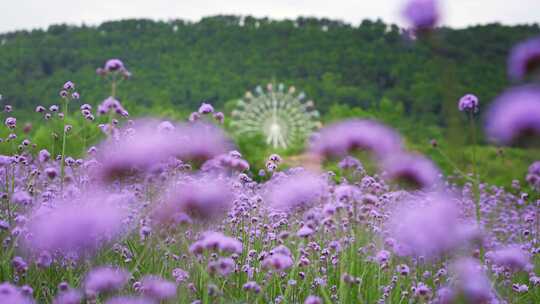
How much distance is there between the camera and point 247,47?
253 ft

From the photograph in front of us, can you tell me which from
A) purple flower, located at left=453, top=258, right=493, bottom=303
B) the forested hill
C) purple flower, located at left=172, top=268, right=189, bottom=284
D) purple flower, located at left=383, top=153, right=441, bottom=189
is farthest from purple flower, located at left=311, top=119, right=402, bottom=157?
the forested hill

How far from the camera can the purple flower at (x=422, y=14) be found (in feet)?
5.16

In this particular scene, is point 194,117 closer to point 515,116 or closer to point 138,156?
point 138,156

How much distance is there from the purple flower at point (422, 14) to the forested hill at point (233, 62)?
4221 cm

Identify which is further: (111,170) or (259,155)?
(259,155)

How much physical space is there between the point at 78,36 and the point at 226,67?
23745mm

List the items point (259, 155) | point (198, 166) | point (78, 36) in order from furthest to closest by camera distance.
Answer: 1. point (78, 36)
2. point (259, 155)
3. point (198, 166)

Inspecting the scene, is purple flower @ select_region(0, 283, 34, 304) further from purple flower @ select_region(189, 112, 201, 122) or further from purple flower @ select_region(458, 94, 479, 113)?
purple flower @ select_region(458, 94, 479, 113)

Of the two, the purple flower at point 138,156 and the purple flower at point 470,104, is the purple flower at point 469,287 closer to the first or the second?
the purple flower at point 470,104

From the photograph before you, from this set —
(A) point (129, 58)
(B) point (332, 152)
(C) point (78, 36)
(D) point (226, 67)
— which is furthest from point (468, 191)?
(C) point (78, 36)

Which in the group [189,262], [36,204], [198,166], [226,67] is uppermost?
[226,67]

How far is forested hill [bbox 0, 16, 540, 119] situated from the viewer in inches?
2012

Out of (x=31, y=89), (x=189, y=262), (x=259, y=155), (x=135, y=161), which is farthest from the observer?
(x=31, y=89)

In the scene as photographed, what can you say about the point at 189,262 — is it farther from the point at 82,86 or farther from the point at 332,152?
the point at 82,86
